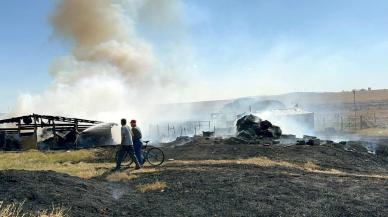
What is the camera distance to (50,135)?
31.9 metres

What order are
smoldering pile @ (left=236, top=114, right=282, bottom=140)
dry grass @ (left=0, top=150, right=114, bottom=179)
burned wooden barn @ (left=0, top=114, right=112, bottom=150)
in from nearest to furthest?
dry grass @ (left=0, top=150, right=114, bottom=179) → burned wooden barn @ (left=0, top=114, right=112, bottom=150) → smoldering pile @ (left=236, top=114, right=282, bottom=140)

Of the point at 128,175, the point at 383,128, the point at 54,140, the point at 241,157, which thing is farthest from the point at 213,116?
the point at 128,175

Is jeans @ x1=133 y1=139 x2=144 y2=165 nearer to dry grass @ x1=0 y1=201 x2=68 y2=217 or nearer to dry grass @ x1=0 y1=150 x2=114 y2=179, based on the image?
dry grass @ x1=0 y1=150 x2=114 y2=179

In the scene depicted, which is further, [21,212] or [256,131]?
[256,131]

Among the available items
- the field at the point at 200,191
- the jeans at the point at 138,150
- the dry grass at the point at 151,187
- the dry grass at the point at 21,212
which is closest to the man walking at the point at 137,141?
the jeans at the point at 138,150

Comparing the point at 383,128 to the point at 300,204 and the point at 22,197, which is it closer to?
the point at 300,204

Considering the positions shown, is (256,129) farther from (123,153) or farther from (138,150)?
(123,153)

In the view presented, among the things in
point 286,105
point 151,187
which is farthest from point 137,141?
point 286,105

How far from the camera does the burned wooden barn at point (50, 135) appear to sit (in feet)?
95.9

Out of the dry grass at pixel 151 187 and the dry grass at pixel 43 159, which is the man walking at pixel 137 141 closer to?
the dry grass at pixel 43 159

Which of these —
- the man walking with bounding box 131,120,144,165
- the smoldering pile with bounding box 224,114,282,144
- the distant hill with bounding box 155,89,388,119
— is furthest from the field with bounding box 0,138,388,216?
the distant hill with bounding box 155,89,388,119

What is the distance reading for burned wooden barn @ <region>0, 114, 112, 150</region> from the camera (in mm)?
29219

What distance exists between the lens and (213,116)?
5466 centimetres

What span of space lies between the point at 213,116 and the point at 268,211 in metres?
44.0
